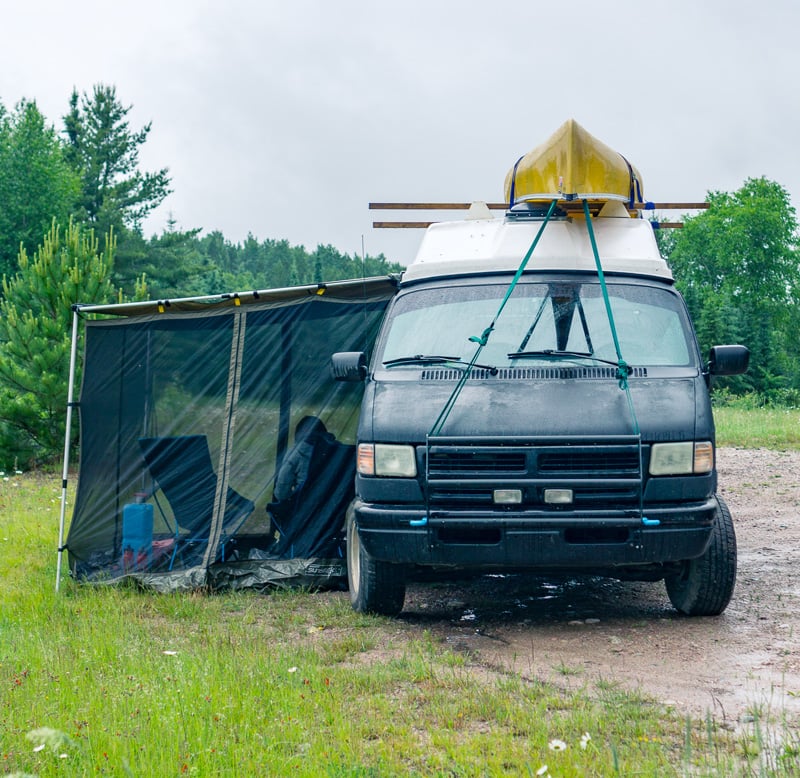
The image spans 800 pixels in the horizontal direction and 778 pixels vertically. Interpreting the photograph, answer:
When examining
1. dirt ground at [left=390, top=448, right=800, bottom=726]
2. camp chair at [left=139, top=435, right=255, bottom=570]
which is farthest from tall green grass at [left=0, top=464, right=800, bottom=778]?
camp chair at [left=139, top=435, right=255, bottom=570]

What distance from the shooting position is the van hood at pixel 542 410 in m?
6.03

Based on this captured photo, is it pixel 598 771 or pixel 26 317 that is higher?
pixel 26 317

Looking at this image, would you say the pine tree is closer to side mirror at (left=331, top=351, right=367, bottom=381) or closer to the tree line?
the tree line

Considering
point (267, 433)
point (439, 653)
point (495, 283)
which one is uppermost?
point (495, 283)

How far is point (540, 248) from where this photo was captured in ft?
23.3

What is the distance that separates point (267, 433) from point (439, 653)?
3257mm

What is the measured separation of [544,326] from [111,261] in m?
12.7

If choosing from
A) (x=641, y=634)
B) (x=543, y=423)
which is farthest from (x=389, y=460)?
(x=641, y=634)

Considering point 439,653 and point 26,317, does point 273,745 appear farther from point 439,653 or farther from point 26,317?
point 26,317

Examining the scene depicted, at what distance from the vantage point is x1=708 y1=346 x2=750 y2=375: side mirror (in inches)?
264

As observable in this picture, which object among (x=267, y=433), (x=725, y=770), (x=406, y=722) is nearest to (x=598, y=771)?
(x=725, y=770)

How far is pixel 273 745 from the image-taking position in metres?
4.22

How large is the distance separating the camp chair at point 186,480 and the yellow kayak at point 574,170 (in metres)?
3.41

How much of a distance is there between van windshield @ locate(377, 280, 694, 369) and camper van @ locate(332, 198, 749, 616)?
1 cm
